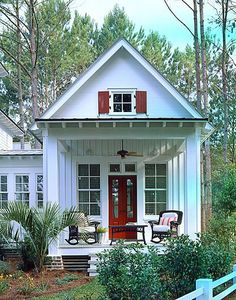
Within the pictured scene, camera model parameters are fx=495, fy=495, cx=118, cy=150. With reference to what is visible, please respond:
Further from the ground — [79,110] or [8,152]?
[79,110]

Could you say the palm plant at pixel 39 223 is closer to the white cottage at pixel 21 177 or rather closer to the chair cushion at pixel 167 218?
the chair cushion at pixel 167 218

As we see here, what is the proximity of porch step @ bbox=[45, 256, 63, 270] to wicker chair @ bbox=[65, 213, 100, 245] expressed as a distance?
2.50 feet

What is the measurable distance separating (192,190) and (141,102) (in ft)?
12.1

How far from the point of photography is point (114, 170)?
1753 centimetres

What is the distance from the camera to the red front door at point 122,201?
17.5 meters

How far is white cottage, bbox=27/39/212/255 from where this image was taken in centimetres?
1404

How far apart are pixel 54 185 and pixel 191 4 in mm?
12922

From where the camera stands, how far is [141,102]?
53.1 feet

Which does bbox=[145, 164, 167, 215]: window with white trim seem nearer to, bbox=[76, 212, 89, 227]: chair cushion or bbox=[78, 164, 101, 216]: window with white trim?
bbox=[78, 164, 101, 216]: window with white trim

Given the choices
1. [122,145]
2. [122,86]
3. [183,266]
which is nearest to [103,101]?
[122,86]

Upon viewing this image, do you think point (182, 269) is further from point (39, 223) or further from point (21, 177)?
point (21, 177)

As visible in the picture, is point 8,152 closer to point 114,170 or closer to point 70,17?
point 114,170

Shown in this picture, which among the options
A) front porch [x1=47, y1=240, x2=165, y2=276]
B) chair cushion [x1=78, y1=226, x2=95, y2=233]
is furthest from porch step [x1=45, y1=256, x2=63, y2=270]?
chair cushion [x1=78, y1=226, x2=95, y2=233]

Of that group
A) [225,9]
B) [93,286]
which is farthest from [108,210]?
[225,9]
